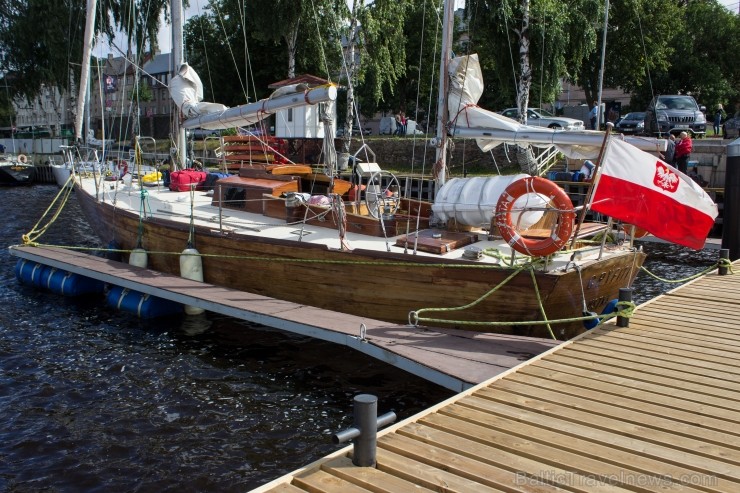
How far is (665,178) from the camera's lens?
7.86 meters

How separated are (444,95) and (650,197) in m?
4.35

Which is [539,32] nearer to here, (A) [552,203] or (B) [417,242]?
(B) [417,242]

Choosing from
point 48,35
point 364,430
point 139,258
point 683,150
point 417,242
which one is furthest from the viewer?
point 48,35

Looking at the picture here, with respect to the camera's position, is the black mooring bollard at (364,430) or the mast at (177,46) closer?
the black mooring bollard at (364,430)

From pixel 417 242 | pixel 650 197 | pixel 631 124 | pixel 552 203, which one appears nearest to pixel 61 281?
pixel 417 242

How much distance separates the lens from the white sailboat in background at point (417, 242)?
7.86 metres

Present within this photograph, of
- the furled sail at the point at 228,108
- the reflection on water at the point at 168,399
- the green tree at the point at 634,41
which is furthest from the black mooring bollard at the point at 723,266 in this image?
the green tree at the point at 634,41

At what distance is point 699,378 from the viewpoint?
6.25 metres

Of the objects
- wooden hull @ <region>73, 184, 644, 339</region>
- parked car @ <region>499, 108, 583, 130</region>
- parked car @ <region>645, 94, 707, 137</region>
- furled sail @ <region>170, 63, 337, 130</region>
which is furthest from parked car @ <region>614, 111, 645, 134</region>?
wooden hull @ <region>73, 184, 644, 339</region>

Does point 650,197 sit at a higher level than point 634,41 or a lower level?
lower

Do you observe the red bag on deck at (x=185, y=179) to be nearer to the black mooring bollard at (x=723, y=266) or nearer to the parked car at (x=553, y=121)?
the black mooring bollard at (x=723, y=266)

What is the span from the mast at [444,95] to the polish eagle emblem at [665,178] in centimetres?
397

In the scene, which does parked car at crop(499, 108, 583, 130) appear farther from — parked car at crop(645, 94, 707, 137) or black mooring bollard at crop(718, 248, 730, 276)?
black mooring bollard at crop(718, 248, 730, 276)

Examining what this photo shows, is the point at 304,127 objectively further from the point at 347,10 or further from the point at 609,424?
the point at 609,424
